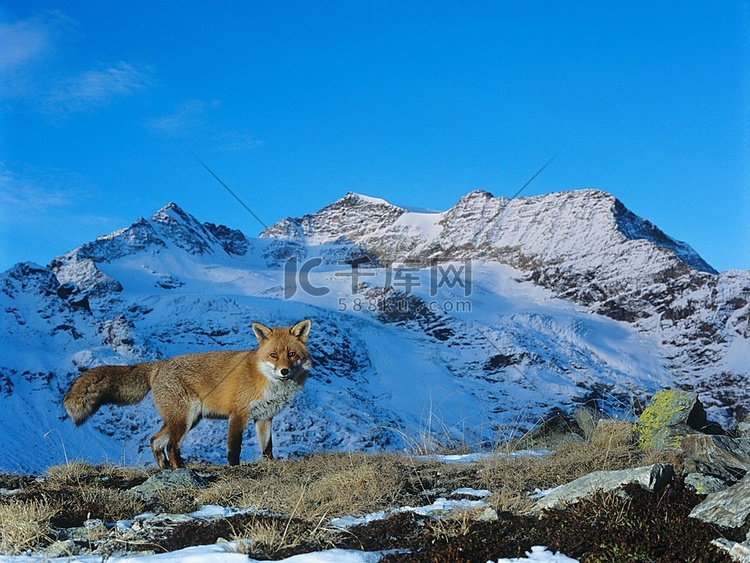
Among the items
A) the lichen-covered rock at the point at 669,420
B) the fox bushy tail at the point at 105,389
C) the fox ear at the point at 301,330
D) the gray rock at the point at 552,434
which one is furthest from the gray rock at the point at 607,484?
the fox bushy tail at the point at 105,389

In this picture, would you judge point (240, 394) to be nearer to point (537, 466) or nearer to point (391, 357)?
point (537, 466)

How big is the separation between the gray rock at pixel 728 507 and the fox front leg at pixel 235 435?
22.6 feet

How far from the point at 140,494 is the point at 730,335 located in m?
180

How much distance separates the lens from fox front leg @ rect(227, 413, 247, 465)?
1035cm

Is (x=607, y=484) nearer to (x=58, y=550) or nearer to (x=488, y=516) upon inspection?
(x=488, y=516)

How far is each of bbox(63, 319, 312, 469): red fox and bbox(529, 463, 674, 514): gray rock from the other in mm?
5291

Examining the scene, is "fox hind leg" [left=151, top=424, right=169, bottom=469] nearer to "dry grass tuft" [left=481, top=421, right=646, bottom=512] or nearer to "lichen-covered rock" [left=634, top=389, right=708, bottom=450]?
"dry grass tuft" [left=481, top=421, right=646, bottom=512]

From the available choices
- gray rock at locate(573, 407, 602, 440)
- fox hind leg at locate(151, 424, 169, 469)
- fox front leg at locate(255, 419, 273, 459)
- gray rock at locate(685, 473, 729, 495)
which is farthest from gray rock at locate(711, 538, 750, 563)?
fox hind leg at locate(151, 424, 169, 469)

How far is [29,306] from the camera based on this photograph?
11900 centimetres

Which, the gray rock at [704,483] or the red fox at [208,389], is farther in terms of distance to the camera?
the red fox at [208,389]

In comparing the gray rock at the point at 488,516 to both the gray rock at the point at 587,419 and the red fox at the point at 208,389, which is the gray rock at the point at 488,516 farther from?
the gray rock at the point at 587,419

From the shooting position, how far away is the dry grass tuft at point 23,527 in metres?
5.62

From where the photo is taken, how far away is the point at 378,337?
142 metres

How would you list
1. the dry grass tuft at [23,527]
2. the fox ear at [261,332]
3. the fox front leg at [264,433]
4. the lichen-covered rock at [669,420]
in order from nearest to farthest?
1. the dry grass tuft at [23,527]
2. the lichen-covered rock at [669,420]
3. the fox front leg at [264,433]
4. the fox ear at [261,332]
